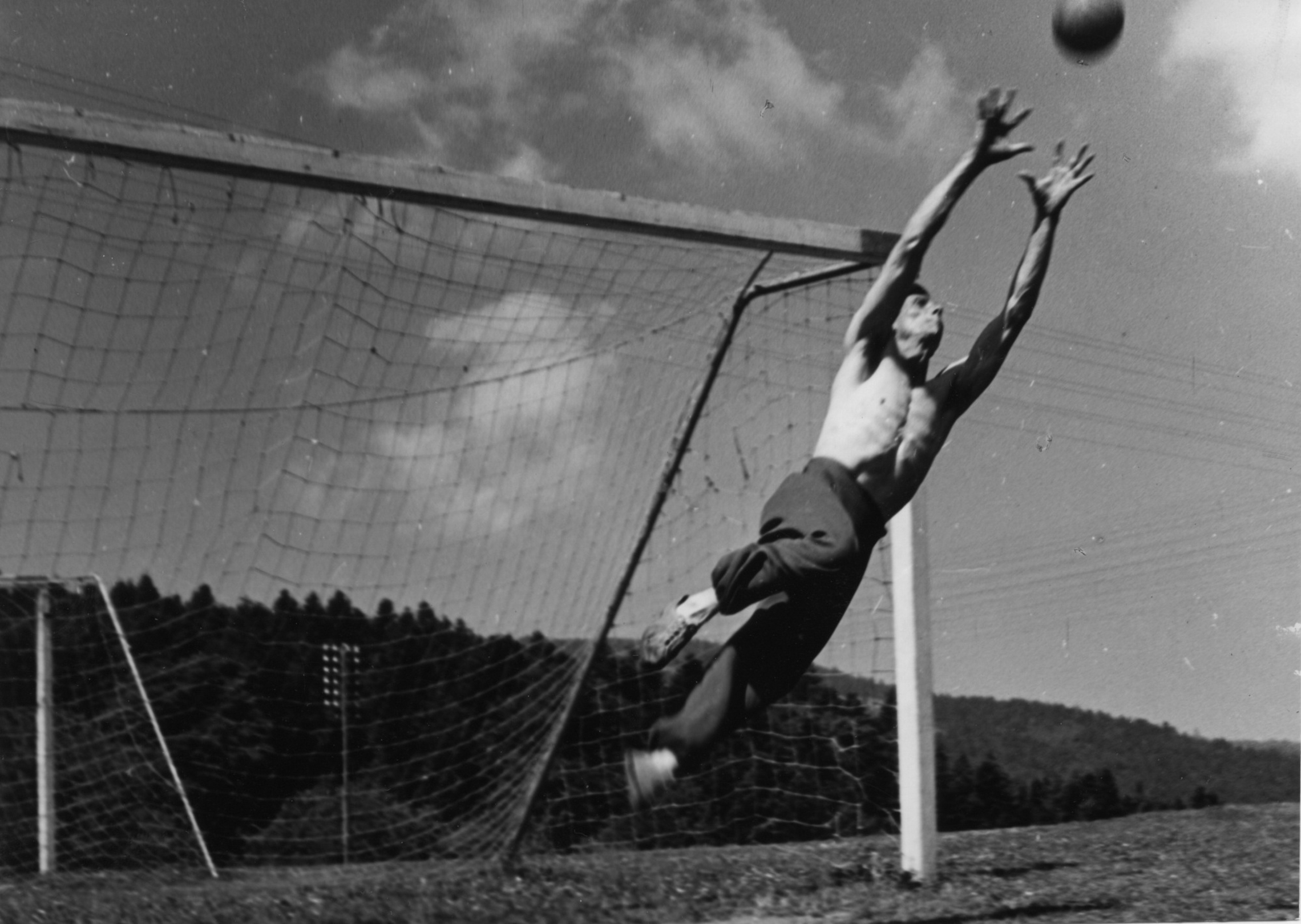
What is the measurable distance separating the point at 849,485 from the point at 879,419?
0.82ft

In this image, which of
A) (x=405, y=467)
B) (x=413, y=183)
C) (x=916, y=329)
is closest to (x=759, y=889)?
(x=405, y=467)

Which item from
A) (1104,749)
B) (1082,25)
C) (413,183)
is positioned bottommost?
(1104,749)

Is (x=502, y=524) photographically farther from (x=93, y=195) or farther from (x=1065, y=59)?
(x=1065, y=59)

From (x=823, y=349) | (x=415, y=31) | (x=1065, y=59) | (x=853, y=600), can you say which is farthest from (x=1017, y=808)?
(x=415, y=31)

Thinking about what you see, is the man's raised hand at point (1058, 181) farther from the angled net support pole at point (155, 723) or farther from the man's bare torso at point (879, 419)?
the angled net support pole at point (155, 723)

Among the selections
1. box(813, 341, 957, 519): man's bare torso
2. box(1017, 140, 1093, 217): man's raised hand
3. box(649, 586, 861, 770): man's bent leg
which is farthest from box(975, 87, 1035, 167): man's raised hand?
box(649, 586, 861, 770): man's bent leg

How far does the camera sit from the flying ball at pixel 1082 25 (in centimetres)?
475

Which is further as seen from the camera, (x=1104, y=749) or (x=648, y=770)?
(x=1104, y=749)

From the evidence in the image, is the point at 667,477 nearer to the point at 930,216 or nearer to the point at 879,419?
the point at 879,419

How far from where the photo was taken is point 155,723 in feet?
14.6

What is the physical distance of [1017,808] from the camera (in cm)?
564

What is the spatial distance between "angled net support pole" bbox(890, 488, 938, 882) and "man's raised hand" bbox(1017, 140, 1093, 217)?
107cm

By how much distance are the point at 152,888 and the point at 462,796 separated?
1.17 metres

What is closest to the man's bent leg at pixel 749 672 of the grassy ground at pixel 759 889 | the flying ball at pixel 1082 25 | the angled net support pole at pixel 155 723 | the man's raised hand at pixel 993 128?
the grassy ground at pixel 759 889
